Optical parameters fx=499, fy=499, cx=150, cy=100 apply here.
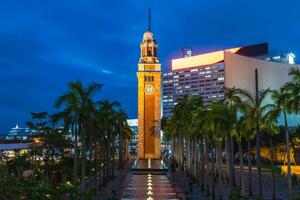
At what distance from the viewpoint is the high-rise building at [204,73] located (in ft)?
550

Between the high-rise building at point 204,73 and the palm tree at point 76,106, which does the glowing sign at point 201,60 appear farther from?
the palm tree at point 76,106

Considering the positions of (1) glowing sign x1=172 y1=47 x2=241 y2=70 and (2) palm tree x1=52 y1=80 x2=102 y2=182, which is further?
(1) glowing sign x1=172 y1=47 x2=241 y2=70

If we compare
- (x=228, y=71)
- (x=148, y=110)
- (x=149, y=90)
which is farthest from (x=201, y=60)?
(x=148, y=110)

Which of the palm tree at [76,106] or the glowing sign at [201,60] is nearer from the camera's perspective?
the palm tree at [76,106]

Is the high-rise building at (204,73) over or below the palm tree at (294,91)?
over

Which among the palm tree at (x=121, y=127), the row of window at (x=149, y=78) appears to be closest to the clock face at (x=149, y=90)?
the row of window at (x=149, y=78)

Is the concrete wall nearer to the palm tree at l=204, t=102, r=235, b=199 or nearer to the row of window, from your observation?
the row of window

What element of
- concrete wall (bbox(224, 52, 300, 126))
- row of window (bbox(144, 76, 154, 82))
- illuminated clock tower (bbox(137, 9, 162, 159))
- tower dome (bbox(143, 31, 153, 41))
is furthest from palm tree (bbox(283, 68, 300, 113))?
concrete wall (bbox(224, 52, 300, 126))

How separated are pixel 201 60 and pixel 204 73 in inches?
204

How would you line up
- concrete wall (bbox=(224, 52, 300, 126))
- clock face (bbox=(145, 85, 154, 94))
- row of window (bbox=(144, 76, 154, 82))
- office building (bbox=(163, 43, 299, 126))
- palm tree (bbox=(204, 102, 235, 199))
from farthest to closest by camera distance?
office building (bbox=(163, 43, 299, 126)) → concrete wall (bbox=(224, 52, 300, 126)) → row of window (bbox=(144, 76, 154, 82)) → clock face (bbox=(145, 85, 154, 94)) → palm tree (bbox=(204, 102, 235, 199))

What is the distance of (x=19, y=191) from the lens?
629 inches

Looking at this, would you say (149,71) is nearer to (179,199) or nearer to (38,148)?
(38,148)

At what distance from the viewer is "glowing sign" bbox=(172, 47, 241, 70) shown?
168250 mm

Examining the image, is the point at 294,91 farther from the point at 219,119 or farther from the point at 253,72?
the point at 253,72
